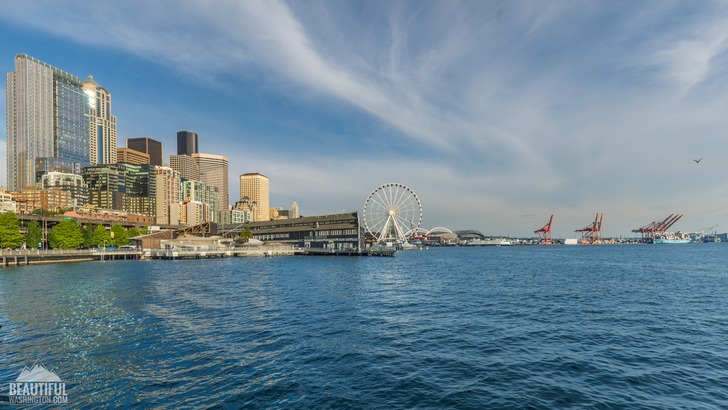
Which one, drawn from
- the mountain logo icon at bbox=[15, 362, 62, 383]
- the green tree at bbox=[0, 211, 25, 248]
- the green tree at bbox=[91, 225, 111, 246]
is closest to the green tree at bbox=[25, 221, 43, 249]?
the green tree at bbox=[0, 211, 25, 248]

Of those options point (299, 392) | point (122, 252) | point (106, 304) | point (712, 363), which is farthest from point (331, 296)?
point (122, 252)

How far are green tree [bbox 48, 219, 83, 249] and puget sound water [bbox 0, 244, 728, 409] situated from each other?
105 meters

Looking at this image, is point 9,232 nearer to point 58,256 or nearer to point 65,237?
point 58,256

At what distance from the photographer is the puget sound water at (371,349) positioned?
20.7m

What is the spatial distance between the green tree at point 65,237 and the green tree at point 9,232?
15.5 meters

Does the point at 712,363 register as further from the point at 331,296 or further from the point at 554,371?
the point at 331,296

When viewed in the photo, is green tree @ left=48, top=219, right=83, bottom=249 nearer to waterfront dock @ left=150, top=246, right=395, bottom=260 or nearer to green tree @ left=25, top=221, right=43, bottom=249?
green tree @ left=25, top=221, right=43, bottom=249

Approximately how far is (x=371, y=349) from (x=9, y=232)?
14652 centimetres

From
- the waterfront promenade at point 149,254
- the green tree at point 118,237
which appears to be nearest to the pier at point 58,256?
the waterfront promenade at point 149,254

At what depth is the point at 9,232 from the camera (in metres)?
120

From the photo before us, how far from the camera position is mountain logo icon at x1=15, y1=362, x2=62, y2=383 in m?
22.6

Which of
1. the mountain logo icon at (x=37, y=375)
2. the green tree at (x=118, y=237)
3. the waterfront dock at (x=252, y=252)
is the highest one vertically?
the green tree at (x=118, y=237)

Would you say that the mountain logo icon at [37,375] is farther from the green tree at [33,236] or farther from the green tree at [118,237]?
the green tree at [118,237]

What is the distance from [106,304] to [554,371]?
4960cm
